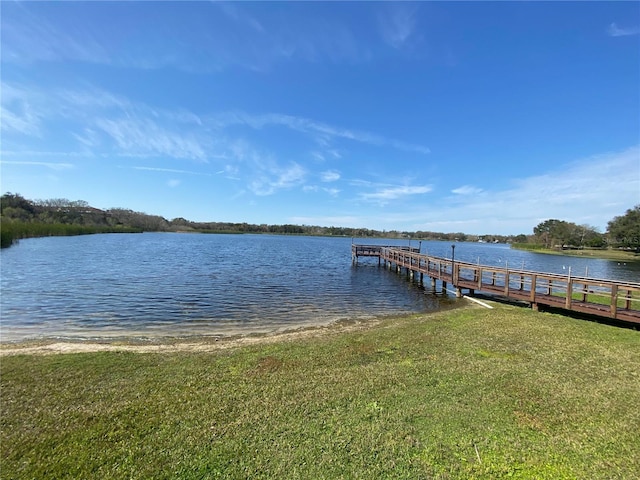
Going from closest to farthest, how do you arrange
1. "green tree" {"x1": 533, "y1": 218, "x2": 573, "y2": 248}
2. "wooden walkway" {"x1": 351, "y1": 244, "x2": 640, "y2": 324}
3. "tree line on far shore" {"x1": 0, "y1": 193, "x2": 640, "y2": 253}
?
"wooden walkway" {"x1": 351, "y1": 244, "x2": 640, "y2": 324}, "tree line on far shore" {"x1": 0, "y1": 193, "x2": 640, "y2": 253}, "green tree" {"x1": 533, "y1": 218, "x2": 573, "y2": 248}

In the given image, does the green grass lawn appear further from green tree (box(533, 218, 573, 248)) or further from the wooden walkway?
green tree (box(533, 218, 573, 248))

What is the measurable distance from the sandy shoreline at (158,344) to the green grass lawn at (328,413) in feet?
2.56

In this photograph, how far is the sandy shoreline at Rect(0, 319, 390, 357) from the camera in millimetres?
8406

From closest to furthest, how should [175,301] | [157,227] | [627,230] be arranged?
[175,301], [627,230], [157,227]

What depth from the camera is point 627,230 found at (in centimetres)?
7025

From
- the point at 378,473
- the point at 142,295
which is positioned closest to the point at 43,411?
the point at 378,473

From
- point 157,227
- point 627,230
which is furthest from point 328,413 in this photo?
point 157,227

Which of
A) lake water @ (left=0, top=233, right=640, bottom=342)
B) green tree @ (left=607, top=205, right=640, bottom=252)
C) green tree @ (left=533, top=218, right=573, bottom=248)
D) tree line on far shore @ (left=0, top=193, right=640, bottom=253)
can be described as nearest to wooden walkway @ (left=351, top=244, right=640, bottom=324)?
lake water @ (left=0, top=233, right=640, bottom=342)

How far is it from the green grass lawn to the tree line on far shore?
52.8m

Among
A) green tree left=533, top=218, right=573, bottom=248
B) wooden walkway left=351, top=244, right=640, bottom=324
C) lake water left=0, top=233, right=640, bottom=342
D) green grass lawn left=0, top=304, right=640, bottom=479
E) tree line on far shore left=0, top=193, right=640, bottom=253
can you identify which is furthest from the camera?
green tree left=533, top=218, right=573, bottom=248

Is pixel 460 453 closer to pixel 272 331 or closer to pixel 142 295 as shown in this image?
pixel 272 331

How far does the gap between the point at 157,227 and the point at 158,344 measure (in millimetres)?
160553

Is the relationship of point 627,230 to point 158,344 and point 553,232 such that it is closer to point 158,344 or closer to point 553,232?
point 553,232

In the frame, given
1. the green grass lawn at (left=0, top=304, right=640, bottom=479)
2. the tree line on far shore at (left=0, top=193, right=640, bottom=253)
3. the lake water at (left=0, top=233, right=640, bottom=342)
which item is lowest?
the lake water at (left=0, top=233, right=640, bottom=342)
